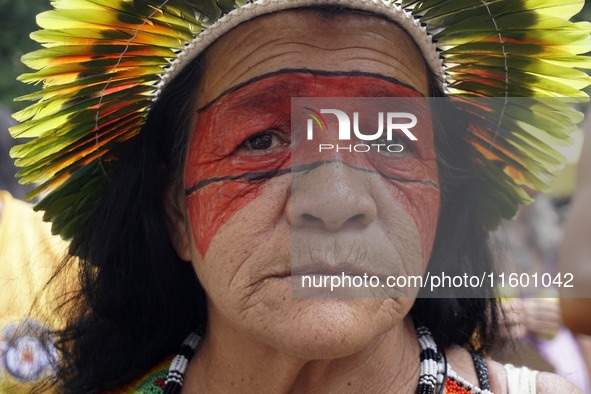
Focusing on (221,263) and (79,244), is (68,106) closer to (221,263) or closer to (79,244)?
(79,244)

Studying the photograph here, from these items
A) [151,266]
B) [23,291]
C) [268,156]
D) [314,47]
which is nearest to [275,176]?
[268,156]

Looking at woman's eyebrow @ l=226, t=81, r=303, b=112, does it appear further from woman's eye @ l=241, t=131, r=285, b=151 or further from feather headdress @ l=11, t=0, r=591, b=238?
feather headdress @ l=11, t=0, r=591, b=238

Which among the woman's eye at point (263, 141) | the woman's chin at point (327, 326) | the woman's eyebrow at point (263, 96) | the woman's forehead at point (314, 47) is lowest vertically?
the woman's chin at point (327, 326)

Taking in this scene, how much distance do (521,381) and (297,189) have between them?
2.91 ft

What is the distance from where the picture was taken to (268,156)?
6.12ft

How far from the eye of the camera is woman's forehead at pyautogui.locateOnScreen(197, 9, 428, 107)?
1.83 metres

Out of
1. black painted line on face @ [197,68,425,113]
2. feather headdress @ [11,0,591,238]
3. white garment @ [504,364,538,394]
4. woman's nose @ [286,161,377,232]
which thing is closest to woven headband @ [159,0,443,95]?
feather headdress @ [11,0,591,238]

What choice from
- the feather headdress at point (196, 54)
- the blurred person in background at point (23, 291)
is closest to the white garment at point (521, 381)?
the feather headdress at point (196, 54)

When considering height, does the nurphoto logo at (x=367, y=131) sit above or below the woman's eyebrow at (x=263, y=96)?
below

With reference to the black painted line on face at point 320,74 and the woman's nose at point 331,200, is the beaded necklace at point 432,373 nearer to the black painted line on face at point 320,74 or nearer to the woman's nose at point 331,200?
the woman's nose at point 331,200

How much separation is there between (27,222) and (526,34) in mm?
2594

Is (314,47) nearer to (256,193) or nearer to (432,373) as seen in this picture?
(256,193)

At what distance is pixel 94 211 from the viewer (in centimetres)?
230

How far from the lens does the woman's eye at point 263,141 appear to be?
6.15 ft
